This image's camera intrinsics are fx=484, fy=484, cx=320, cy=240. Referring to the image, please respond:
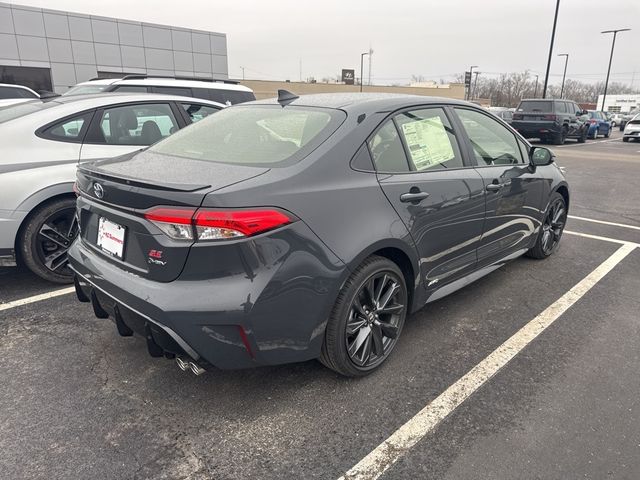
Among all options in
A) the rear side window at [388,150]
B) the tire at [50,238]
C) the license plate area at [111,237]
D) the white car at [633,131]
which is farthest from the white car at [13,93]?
the white car at [633,131]

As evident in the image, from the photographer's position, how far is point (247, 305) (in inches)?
86.4

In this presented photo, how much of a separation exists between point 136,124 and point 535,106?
1845 cm

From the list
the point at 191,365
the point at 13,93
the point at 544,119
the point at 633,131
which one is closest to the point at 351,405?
the point at 191,365

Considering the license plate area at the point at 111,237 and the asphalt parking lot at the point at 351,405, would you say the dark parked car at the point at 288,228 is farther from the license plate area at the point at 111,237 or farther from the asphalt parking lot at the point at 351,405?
the asphalt parking lot at the point at 351,405

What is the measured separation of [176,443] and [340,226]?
1.33m

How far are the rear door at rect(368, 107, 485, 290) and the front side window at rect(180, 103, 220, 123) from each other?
2757 mm

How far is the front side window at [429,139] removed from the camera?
3.07 metres

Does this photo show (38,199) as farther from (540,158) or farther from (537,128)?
(537,128)

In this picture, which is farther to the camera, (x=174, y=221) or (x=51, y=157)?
(x=51, y=157)

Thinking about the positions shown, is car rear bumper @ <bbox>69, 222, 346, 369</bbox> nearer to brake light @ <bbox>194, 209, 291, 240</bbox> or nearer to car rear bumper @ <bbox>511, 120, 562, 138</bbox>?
brake light @ <bbox>194, 209, 291, 240</bbox>

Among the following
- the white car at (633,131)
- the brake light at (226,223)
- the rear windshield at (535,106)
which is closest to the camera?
the brake light at (226,223)

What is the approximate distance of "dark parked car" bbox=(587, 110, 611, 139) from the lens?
24.8 metres

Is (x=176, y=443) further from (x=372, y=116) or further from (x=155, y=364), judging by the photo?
(x=372, y=116)

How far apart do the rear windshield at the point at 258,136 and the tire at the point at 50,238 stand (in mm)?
1395
